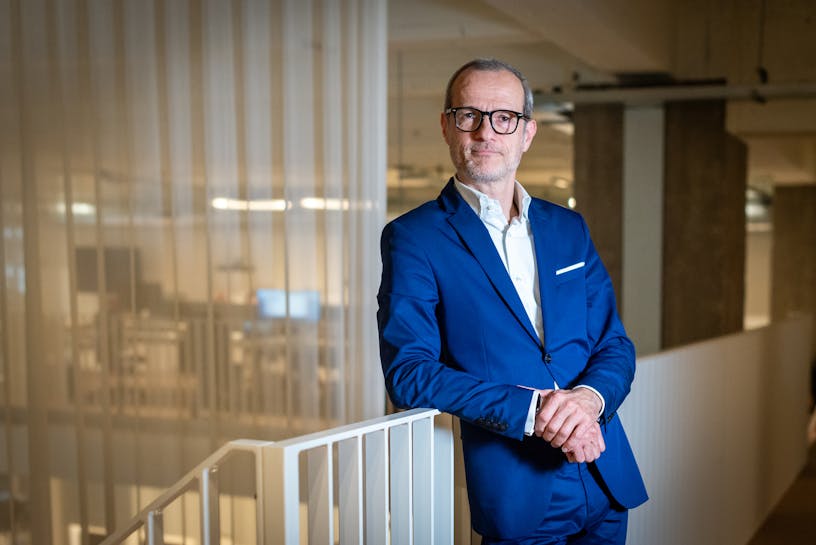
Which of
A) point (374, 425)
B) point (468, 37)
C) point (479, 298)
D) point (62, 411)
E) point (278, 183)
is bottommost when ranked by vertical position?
point (62, 411)

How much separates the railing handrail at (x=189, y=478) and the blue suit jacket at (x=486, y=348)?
29 cm

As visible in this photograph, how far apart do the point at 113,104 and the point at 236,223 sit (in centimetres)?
63

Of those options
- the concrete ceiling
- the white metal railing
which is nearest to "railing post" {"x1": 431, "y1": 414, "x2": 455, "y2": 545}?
the white metal railing

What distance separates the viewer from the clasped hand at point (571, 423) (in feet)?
5.62

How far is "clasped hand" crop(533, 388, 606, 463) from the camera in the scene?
1713mm

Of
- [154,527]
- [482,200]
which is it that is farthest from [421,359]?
[154,527]

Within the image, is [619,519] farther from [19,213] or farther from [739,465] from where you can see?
[739,465]

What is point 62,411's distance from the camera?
11.9 feet

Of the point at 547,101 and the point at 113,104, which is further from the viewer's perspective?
the point at 547,101

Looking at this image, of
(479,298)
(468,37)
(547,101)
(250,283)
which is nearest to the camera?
(479,298)

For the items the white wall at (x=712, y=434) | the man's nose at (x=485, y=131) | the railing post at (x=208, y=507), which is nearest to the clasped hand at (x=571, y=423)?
the man's nose at (x=485, y=131)

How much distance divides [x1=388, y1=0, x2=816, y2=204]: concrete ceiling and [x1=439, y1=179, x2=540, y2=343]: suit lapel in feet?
10.6

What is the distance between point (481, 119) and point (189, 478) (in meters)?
0.89

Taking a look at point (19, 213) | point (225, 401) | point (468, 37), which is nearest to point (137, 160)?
point (19, 213)
